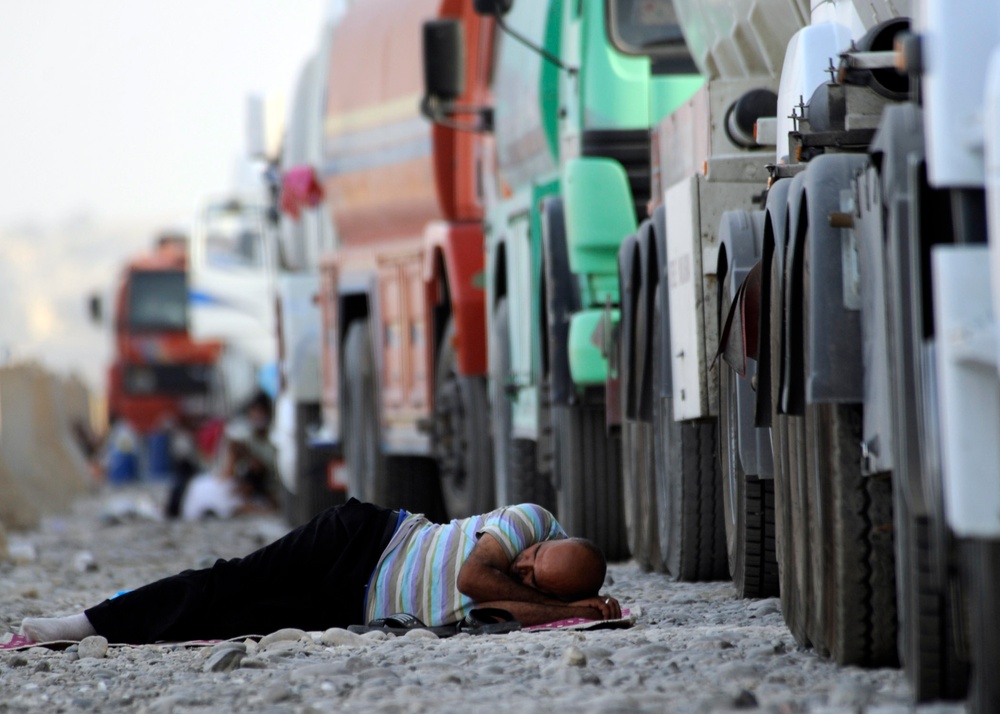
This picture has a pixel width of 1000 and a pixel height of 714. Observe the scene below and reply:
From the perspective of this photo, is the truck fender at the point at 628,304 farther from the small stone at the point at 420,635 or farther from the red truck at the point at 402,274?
the red truck at the point at 402,274

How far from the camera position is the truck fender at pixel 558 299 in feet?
31.4

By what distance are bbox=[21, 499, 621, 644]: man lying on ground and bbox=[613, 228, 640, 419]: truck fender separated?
7.82ft

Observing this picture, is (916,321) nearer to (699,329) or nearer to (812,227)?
(812,227)

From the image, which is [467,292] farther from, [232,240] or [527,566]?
[232,240]

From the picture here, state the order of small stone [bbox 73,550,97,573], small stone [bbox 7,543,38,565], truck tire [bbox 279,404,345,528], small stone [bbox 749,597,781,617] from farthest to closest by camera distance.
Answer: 1. truck tire [bbox 279,404,345,528]
2. small stone [bbox 7,543,38,565]
3. small stone [bbox 73,550,97,573]
4. small stone [bbox 749,597,781,617]

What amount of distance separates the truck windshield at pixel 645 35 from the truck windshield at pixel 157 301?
30452 millimetres

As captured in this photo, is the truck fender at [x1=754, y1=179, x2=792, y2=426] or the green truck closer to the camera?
the truck fender at [x1=754, y1=179, x2=792, y2=426]

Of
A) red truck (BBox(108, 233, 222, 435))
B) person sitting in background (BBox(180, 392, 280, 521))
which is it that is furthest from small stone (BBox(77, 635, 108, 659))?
red truck (BBox(108, 233, 222, 435))

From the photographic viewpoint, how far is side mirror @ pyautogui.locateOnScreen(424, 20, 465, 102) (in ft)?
36.7

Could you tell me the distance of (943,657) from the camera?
4.20 meters

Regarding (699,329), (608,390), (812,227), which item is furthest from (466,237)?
(812,227)

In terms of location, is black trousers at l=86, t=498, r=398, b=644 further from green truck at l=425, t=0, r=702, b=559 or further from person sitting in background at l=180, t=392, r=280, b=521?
person sitting in background at l=180, t=392, r=280, b=521

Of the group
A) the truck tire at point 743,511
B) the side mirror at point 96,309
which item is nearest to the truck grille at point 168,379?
the side mirror at point 96,309

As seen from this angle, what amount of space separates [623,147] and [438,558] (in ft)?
12.4
